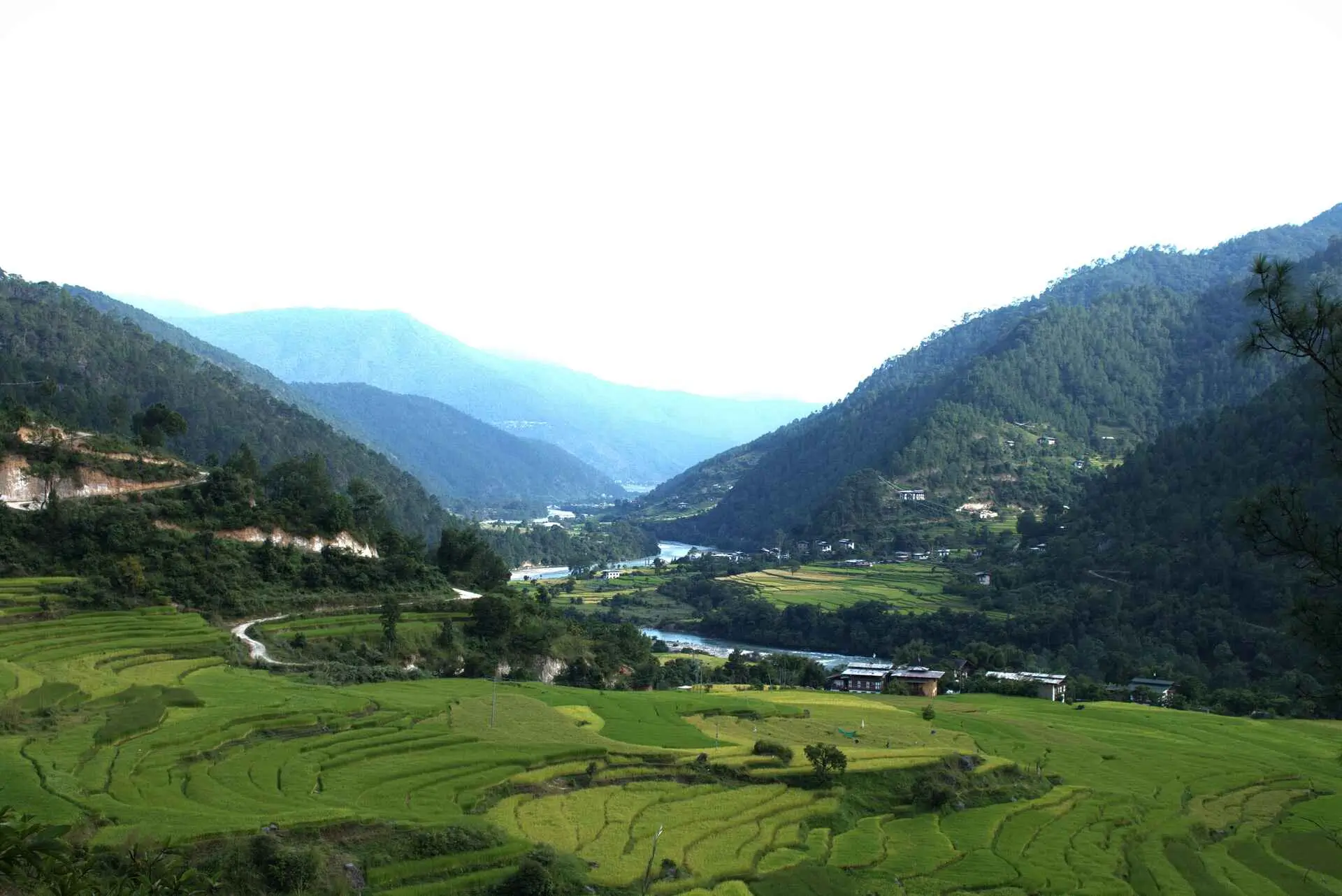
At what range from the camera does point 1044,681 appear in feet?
236

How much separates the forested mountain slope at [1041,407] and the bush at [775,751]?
114 metres

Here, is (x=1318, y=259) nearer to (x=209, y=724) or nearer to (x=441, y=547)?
(x=441, y=547)

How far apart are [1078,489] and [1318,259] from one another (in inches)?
2542

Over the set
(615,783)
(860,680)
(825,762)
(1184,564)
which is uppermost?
(1184,564)

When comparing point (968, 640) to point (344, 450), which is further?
point (344, 450)

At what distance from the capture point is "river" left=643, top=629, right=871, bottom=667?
310 feet

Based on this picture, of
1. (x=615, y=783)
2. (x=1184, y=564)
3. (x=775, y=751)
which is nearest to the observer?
(x=615, y=783)

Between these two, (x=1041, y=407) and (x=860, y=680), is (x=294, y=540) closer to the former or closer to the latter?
(x=860, y=680)

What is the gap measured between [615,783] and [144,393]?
105156 millimetres

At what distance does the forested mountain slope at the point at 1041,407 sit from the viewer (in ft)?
508

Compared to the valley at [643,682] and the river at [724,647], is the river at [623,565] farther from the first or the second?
the river at [724,647]

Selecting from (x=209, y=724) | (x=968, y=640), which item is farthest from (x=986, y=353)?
(x=209, y=724)

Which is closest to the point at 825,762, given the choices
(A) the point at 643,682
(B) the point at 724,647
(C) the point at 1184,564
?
(A) the point at 643,682

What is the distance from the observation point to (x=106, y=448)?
69875 millimetres
